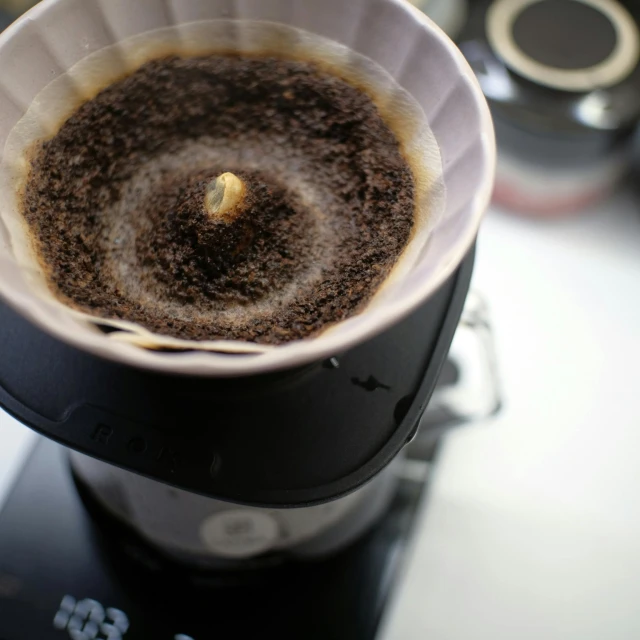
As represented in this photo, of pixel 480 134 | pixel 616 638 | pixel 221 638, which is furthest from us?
pixel 616 638

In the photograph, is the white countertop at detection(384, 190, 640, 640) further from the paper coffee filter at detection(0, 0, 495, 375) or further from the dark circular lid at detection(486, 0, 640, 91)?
the paper coffee filter at detection(0, 0, 495, 375)

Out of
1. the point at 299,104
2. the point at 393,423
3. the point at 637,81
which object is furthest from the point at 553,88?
the point at 393,423

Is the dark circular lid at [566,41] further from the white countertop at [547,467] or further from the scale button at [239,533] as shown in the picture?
the scale button at [239,533]

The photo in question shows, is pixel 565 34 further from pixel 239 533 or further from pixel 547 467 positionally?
pixel 239 533

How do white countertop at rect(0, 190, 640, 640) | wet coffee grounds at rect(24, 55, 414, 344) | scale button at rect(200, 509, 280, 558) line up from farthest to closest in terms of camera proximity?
white countertop at rect(0, 190, 640, 640) → scale button at rect(200, 509, 280, 558) → wet coffee grounds at rect(24, 55, 414, 344)

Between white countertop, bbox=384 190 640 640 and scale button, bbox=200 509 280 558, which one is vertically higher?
scale button, bbox=200 509 280 558

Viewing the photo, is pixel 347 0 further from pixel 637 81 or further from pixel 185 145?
pixel 637 81

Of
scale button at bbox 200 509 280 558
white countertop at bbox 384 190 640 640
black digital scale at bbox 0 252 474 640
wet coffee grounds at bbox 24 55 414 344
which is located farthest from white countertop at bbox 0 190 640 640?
wet coffee grounds at bbox 24 55 414 344
